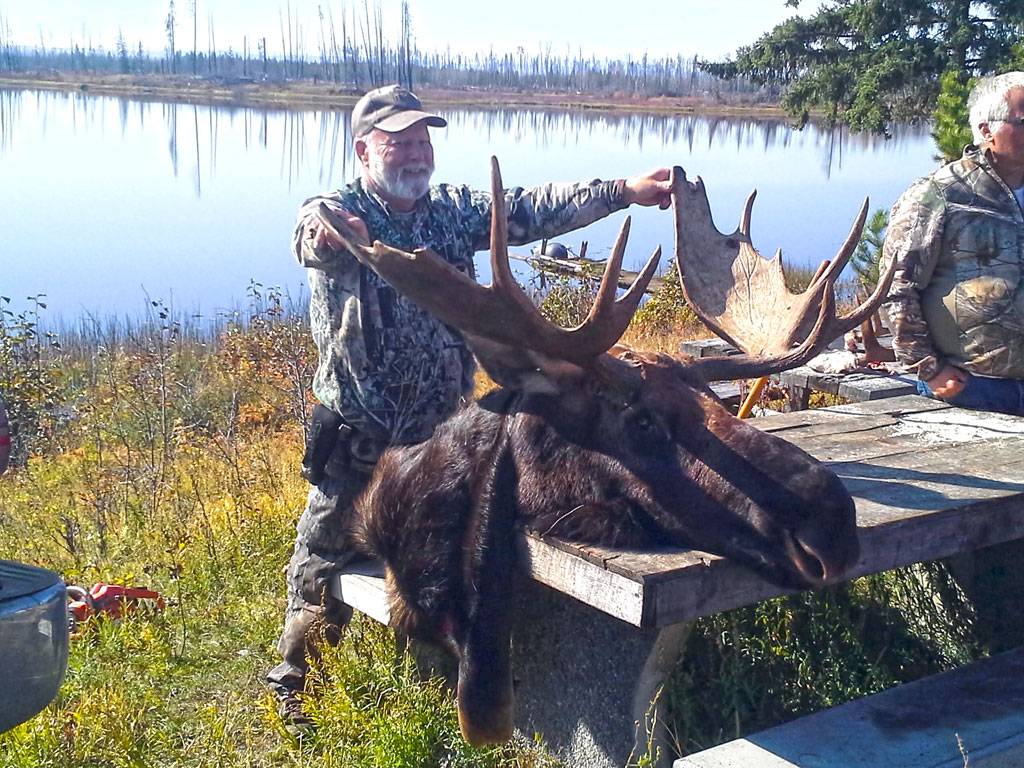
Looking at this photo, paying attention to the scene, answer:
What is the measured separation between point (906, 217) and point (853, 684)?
5.90ft

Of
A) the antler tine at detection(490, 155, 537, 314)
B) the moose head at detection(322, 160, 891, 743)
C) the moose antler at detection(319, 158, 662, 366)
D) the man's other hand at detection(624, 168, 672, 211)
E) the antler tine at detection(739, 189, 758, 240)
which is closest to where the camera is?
the moose head at detection(322, 160, 891, 743)


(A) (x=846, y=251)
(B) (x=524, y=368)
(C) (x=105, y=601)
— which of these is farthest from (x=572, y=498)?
(C) (x=105, y=601)

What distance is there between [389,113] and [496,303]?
0.91 meters

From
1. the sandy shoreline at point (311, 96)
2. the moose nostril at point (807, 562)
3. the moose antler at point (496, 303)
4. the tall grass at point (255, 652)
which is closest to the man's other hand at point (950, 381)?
the tall grass at point (255, 652)

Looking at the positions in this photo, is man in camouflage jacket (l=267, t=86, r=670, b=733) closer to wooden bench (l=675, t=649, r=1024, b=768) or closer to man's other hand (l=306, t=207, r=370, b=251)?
man's other hand (l=306, t=207, r=370, b=251)

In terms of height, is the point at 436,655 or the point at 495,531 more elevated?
the point at 495,531

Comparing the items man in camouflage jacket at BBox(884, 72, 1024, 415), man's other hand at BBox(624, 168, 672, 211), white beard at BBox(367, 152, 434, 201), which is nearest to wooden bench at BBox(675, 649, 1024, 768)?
man in camouflage jacket at BBox(884, 72, 1024, 415)

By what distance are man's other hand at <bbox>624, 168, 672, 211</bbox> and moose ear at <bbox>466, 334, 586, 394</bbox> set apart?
34.6 inches

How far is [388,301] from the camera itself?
4.02m

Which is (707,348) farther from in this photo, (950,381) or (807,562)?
(807,562)

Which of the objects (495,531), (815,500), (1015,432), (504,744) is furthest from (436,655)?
(1015,432)

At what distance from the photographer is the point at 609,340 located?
11.2 ft

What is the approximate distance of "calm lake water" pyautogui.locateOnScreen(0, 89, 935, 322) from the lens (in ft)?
75.1

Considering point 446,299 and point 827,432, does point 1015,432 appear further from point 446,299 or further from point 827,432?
point 446,299
